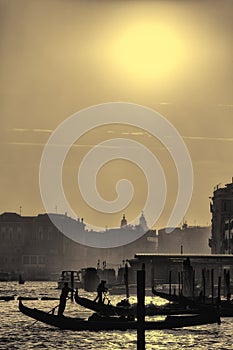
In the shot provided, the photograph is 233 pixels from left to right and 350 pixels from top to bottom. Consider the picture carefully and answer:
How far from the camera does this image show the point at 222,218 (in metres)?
128

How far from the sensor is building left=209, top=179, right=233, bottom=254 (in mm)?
122500

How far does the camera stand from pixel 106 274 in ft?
477

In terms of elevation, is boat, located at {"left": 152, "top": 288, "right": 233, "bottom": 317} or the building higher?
the building

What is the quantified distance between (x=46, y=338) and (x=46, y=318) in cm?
343

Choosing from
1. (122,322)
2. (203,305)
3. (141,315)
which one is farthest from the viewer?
(203,305)

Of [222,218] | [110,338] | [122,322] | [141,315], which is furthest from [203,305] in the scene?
[222,218]

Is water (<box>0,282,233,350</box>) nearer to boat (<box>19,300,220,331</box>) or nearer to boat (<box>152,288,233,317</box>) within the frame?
boat (<box>152,288,233,317</box>)

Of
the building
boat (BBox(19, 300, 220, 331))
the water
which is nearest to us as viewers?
boat (BBox(19, 300, 220, 331))

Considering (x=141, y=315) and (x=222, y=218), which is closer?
(x=141, y=315)

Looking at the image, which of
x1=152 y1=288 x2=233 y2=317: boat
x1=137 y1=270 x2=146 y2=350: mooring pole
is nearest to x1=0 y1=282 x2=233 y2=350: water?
x1=152 y1=288 x2=233 y2=317: boat

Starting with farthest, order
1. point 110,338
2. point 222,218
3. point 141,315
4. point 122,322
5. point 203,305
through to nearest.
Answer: point 222,218 → point 203,305 → point 110,338 → point 122,322 → point 141,315

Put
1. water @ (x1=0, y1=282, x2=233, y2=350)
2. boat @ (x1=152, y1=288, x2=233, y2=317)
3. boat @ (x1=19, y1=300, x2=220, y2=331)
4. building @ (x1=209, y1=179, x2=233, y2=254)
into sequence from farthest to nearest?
1. building @ (x1=209, y1=179, x2=233, y2=254)
2. boat @ (x1=152, y1=288, x2=233, y2=317)
3. water @ (x1=0, y1=282, x2=233, y2=350)
4. boat @ (x1=19, y1=300, x2=220, y2=331)

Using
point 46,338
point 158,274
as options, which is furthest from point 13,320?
point 158,274

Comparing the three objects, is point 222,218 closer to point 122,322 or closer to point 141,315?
point 122,322
